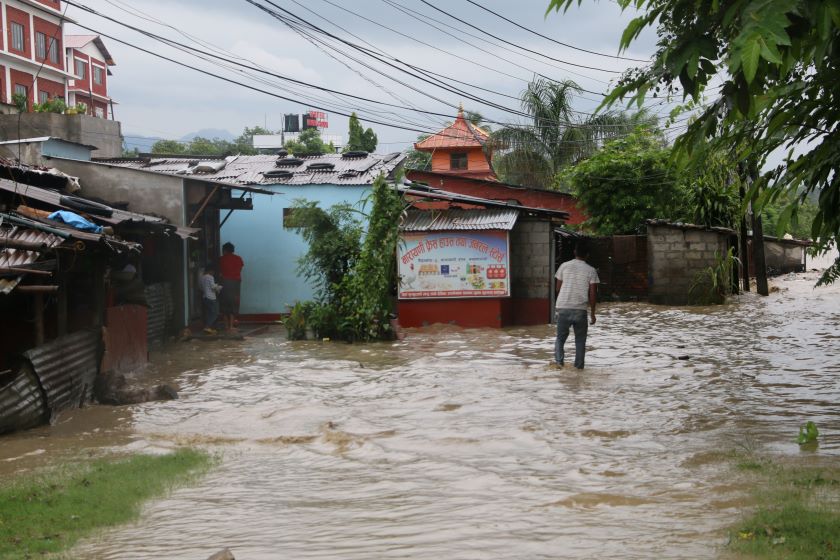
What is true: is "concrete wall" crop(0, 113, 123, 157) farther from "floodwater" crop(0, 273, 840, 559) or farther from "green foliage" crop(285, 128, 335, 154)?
"green foliage" crop(285, 128, 335, 154)

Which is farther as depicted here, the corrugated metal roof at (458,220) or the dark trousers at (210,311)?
the corrugated metal roof at (458,220)

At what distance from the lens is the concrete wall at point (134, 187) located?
17.0 m

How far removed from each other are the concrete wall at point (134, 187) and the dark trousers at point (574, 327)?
7971 mm

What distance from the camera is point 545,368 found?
1378 centimetres

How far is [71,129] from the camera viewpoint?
22812 mm

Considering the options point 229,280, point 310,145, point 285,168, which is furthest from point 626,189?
point 310,145

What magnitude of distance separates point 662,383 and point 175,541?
8.53 metres

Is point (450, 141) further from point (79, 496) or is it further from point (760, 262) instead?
point (79, 496)

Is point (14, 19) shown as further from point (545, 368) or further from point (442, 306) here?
point (545, 368)

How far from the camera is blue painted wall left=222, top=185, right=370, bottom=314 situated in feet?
68.6

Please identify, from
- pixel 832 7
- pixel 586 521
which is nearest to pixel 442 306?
pixel 586 521

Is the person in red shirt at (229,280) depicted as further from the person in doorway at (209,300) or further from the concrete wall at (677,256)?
the concrete wall at (677,256)

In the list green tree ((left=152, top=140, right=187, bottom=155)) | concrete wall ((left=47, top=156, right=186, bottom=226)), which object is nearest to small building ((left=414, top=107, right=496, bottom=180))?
green tree ((left=152, top=140, right=187, bottom=155))

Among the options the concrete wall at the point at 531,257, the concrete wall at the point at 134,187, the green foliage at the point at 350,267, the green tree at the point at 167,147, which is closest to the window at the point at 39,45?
the green tree at the point at 167,147
